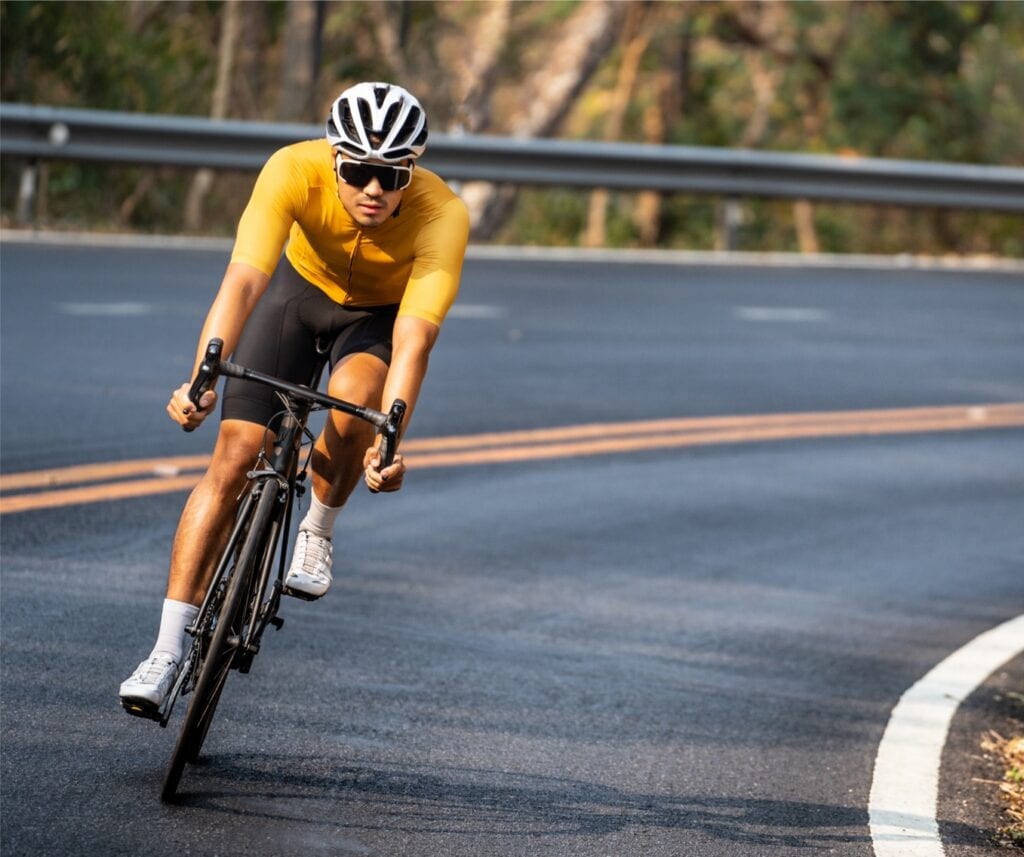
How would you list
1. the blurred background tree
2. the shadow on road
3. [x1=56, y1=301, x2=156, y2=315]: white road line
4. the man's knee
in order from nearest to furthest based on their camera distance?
the shadow on road
the man's knee
[x1=56, y1=301, x2=156, y2=315]: white road line
the blurred background tree

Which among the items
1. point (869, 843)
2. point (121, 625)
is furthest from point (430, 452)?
point (869, 843)

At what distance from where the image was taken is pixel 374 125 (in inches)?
229

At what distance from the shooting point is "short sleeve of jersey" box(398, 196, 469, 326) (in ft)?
19.8

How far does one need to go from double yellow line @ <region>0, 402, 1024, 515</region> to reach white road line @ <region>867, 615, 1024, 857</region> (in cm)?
342

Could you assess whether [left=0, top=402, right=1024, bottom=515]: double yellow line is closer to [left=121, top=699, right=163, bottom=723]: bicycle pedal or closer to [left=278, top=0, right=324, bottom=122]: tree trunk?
[left=121, top=699, right=163, bottom=723]: bicycle pedal

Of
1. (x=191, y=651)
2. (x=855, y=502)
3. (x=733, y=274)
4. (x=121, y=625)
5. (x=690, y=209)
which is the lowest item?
(x=690, y=209)

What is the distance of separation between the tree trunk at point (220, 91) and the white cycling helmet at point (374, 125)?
14.2m

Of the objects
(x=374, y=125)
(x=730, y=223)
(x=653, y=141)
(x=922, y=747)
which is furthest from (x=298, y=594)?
(x=653, y=141)

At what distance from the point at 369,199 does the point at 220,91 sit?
17.2 m

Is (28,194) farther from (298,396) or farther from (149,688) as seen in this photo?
(149,688)

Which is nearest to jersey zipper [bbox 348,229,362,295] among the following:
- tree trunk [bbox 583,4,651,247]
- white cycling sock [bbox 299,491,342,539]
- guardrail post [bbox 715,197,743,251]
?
white cycling sock [bbox 299,491,342,539]

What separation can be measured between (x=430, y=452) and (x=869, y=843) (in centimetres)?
557

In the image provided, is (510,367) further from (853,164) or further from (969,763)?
(853,164)

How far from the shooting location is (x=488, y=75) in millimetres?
28141
